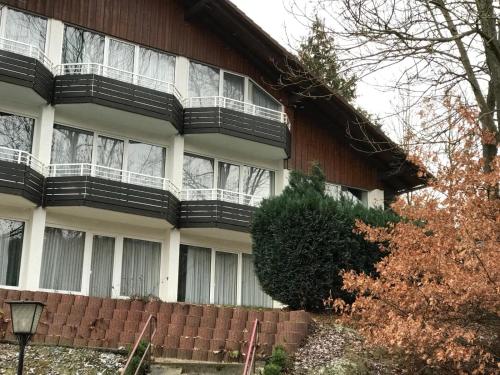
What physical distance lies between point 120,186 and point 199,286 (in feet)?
14.2

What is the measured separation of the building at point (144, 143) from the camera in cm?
1911

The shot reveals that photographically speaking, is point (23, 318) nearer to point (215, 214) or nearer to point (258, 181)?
point (215, 214)

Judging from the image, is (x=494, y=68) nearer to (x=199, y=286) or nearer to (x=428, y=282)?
(x=428, y=282)

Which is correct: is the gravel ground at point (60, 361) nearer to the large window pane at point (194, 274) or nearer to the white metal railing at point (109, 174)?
the white metal railing at point (109, 174)

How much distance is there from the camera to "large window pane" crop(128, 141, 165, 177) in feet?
70.4

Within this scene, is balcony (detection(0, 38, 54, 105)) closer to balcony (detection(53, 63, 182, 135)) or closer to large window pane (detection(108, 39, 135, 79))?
balcony (detection(53, 63, 182, 135))


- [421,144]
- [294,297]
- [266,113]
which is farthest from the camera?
[266,113]

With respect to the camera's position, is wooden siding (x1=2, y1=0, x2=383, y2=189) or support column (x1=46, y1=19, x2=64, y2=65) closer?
support column (x1=46, y1=19, x2=64, y2=65)

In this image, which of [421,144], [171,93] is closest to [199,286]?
[171,93]

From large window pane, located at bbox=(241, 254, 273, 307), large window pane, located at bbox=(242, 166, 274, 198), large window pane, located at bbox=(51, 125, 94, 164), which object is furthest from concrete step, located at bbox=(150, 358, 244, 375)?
large window pane, located at bbox=(242, 166, 274, 198)

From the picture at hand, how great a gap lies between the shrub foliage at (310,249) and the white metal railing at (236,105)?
760 cm

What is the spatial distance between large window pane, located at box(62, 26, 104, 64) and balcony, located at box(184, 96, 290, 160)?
10.6ft

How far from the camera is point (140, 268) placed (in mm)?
20734

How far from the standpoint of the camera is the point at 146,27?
71.5 ft
